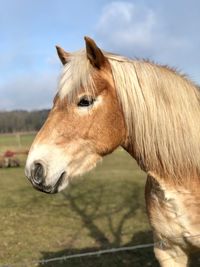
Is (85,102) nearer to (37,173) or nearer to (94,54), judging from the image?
(94,54)

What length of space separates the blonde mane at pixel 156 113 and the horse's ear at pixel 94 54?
0.13 ft

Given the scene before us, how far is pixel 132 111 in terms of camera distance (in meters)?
2.93

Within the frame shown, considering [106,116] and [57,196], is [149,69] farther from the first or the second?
[57,196]

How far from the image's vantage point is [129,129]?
2.98 meters

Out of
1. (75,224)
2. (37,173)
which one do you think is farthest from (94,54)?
(75,224)

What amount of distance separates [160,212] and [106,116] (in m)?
0.87

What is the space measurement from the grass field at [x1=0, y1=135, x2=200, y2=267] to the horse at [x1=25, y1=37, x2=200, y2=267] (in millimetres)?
2205

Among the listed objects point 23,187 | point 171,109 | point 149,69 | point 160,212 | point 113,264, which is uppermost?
point 149,69

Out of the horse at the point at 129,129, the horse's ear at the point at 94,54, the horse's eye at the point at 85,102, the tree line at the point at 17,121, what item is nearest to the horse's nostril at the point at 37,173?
the horse at the point at 129,129

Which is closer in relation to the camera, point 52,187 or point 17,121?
point 52,187

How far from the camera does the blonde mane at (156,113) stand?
9.59 feet

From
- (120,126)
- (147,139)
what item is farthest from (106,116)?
(147,139)

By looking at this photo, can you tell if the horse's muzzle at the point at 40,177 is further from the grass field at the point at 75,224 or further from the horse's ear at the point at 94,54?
the grass field at the point at 75,224

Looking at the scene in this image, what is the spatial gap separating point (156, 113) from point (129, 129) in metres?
0.22
